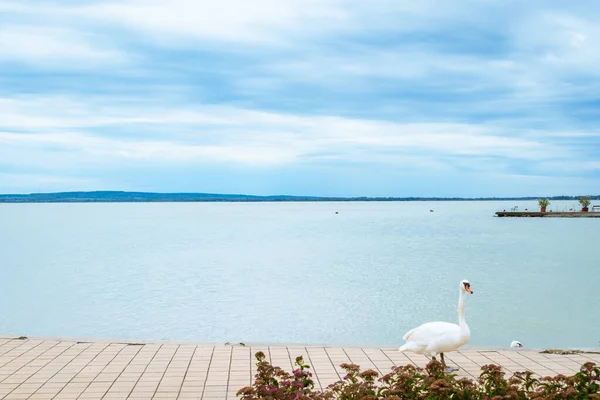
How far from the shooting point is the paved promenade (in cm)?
837

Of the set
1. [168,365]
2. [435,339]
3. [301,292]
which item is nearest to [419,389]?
[435,339]

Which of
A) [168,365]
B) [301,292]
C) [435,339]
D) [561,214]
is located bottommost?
[301,292]

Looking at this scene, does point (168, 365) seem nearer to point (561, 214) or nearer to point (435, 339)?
point (435, 339)

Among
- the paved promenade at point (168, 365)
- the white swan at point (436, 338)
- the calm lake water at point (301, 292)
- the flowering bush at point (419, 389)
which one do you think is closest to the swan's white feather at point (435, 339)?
the white swan at point (436, 338)

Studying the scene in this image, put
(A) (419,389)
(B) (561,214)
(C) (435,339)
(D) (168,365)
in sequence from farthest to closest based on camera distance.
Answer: (B) (561,214)
(D) (168,365)
(C) (435,339)
(A) (419,389)

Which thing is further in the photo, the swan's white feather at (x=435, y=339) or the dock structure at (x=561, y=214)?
the dock structure at (x=561, y=214)

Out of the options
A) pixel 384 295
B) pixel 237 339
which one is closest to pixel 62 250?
pixel 384 295

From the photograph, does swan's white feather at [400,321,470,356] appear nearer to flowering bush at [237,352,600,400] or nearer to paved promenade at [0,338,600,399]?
paved promenade at [0,338,600,399]

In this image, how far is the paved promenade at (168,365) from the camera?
8.37 m

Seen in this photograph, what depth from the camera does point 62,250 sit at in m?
58.7

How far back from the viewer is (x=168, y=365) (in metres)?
9.60

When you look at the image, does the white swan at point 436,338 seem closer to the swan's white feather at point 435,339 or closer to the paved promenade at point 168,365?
the swan's white feather at point 435,339

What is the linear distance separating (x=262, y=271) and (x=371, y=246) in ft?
68.8

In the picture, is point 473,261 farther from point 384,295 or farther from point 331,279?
point 384,295
